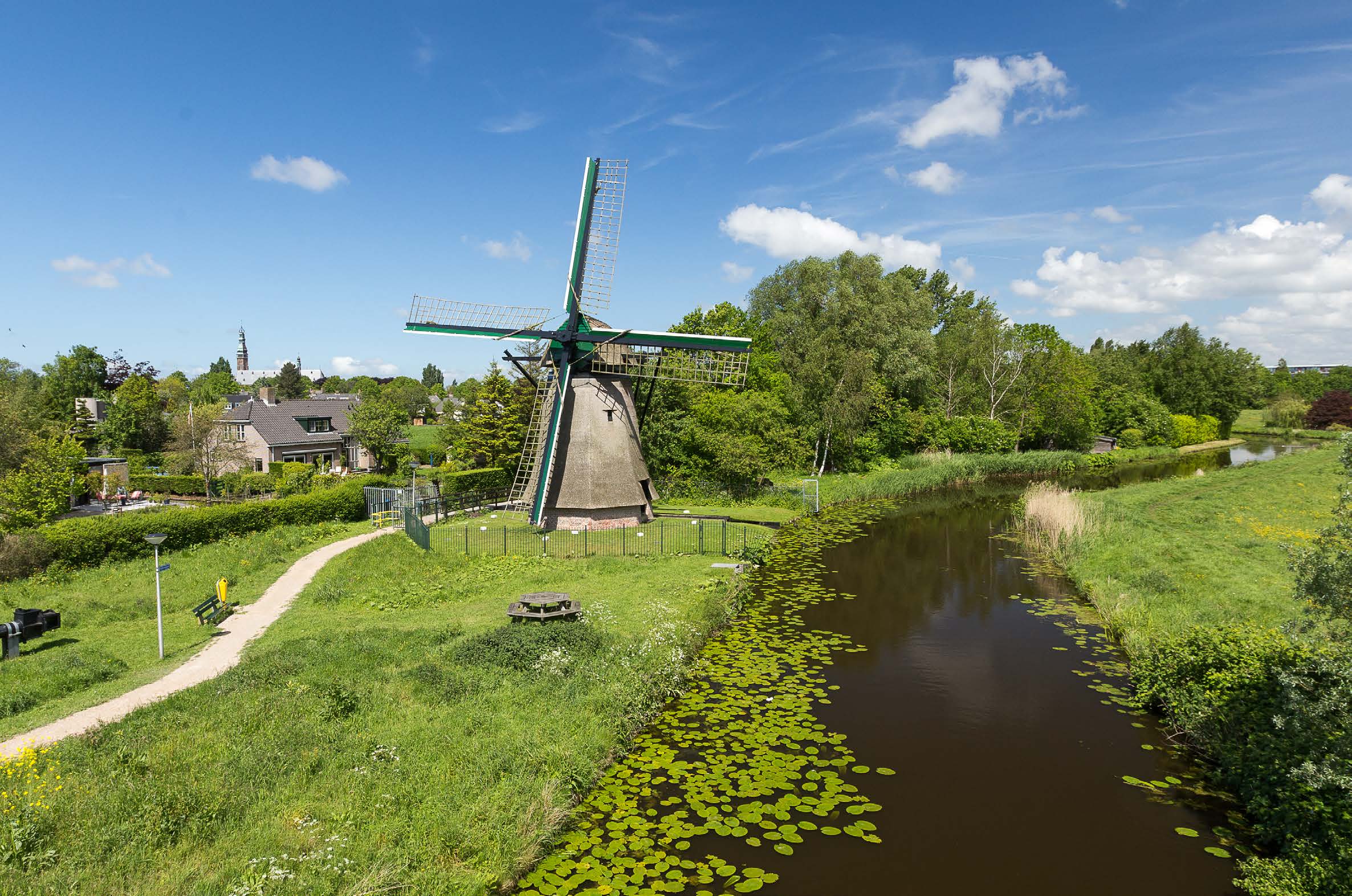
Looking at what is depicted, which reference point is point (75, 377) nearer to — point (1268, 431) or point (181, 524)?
point (181, 524)

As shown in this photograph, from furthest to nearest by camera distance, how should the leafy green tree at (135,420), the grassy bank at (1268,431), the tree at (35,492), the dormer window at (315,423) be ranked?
the grassy bank at (1268,431), the dormer window at (315,423), the leafy green tree at (135,420), the tree at (35,492)

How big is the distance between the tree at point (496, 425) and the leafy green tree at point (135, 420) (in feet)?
85.6

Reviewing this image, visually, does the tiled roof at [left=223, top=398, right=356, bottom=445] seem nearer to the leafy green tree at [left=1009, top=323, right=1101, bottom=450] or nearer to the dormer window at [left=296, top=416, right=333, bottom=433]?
the dormer window at [left=296, top=416, right=333, bottom=433]

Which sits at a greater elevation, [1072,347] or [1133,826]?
[1072,347]

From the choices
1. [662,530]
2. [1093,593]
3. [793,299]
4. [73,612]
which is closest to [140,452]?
[73,612]

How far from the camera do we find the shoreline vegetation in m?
6.68

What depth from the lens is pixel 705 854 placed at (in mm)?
7562

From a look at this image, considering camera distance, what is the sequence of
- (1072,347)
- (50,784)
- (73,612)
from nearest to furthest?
(50,784)
(73,612)
(1072,347)

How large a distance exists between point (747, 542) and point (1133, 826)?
14.6m

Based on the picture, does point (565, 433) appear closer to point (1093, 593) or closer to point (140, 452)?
point (1093, 593)

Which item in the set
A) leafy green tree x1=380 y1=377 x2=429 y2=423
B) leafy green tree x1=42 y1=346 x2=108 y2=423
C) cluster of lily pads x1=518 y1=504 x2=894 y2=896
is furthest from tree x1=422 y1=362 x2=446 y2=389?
cluster of lily pads x1=518 y1=504 x2=894 y2=896

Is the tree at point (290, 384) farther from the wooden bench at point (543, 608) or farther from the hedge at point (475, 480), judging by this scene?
the wooden bench at point (543, 608)

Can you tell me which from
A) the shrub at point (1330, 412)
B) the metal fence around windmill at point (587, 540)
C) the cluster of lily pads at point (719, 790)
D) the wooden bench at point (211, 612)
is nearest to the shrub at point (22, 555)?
the wooden bench at point (211, 612)

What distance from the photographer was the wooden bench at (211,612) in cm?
1404
